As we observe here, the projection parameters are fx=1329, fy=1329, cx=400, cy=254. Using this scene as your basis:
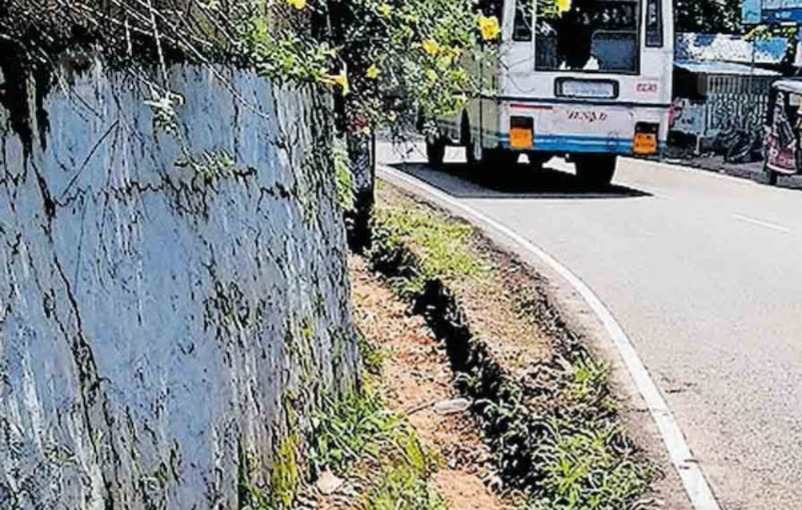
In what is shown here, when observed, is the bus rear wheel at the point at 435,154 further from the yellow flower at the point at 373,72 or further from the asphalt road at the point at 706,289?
the yellow flower at the point at 373,72

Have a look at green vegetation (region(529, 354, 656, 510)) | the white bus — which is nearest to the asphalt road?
green vegetation (region(529, 354, 656, 510))

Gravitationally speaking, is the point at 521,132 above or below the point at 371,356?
above

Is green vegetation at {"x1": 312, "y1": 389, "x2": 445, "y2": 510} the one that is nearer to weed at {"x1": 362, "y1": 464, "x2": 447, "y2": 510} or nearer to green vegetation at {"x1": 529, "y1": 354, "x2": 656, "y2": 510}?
weed at {"x1": 362, "y1": 464, "x2": 447, "y2": 510}

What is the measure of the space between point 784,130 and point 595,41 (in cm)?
638

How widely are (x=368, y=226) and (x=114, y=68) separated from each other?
31.2 feet

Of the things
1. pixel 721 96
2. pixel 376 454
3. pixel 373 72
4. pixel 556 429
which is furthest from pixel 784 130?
pixel 376 454

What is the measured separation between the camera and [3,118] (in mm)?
2963

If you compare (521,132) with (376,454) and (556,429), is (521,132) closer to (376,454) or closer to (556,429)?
(556,429)

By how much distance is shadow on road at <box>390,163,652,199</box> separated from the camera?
20016 mm

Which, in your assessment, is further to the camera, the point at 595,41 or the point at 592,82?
the point at 595,41

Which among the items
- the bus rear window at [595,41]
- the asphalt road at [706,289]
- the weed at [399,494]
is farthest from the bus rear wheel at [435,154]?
the weed at [399,494]

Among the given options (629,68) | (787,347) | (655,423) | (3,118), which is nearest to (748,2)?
(629,68)

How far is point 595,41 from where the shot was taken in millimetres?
19781

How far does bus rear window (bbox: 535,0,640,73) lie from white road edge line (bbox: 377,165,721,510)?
6.22 meters
